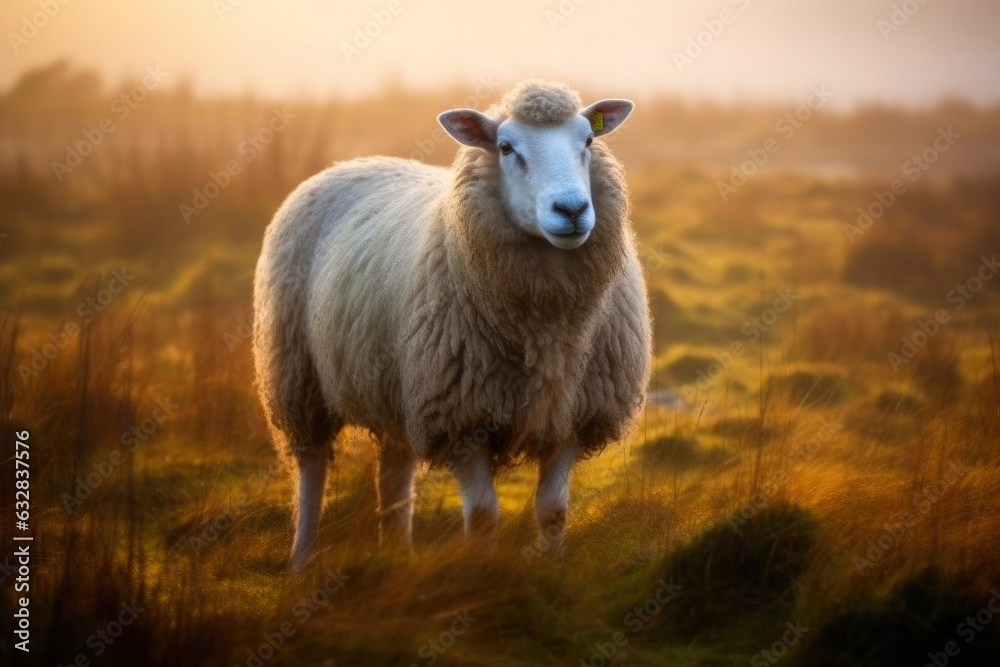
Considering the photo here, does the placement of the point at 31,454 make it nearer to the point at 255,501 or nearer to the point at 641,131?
the point at 255,501

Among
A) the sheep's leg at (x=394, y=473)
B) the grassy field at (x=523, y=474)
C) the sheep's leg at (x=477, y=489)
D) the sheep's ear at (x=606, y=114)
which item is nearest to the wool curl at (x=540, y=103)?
the sheep's ear at (x=606, y=114)

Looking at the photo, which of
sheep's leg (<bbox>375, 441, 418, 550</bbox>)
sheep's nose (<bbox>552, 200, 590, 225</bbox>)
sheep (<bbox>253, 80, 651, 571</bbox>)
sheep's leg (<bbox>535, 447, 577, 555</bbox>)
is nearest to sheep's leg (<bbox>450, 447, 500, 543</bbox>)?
sheep (<bbox>253, 80, 651, 571</bbox>)

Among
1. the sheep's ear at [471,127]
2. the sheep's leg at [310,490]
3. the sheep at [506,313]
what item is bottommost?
the sheep's leg at [310,490]

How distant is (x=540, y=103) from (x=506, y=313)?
846mm

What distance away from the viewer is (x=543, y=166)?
13.5ft

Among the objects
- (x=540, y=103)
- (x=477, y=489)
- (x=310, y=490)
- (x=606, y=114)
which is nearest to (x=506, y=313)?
(x=477, y=489)

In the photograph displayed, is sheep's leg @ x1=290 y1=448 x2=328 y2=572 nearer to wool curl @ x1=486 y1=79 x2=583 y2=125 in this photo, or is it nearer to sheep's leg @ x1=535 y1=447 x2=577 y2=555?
sheep's leg @ x1=535 y1=447 x2=577 y2=555

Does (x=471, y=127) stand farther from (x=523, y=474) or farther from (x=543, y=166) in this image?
(x=523, y=474)

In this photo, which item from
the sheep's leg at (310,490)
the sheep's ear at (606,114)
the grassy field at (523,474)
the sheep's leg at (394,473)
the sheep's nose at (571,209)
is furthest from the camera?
the sheep's leg at (394,473)

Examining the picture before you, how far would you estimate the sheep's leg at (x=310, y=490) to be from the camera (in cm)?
546

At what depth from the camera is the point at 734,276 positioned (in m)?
11.7

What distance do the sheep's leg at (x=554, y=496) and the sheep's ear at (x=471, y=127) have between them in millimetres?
1317

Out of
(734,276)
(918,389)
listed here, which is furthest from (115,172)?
(918,389)

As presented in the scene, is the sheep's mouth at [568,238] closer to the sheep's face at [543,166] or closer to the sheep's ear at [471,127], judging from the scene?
the sheep's face at [543,166]
